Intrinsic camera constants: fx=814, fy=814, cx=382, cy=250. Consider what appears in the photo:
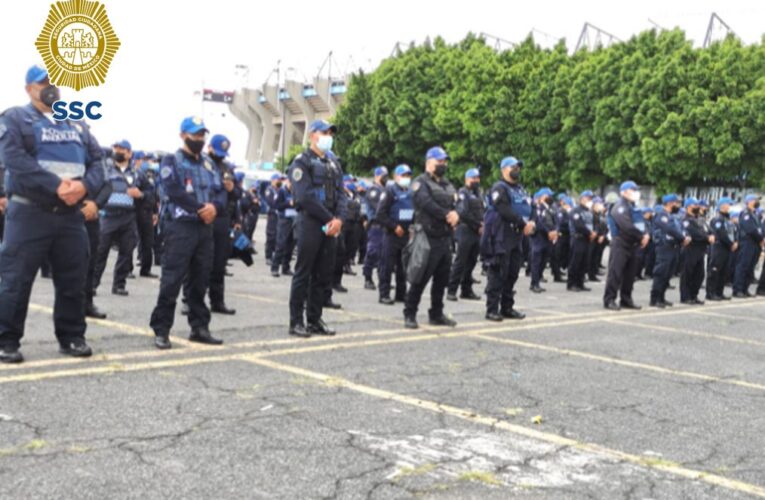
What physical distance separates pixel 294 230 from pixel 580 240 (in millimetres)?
7966

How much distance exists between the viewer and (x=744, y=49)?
34094 mm

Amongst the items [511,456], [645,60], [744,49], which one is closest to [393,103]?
[645,60]

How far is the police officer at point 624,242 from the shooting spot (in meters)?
11.7

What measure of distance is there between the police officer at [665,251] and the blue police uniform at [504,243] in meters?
4.03

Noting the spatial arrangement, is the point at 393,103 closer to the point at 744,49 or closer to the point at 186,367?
the point at 744,49

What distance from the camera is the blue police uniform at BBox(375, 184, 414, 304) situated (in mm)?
11219

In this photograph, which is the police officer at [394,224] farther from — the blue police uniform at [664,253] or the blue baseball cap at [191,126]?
the blue baseball cap at [191,126]

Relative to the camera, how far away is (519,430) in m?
4.76

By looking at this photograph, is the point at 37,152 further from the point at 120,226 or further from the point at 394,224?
the point at 394,224

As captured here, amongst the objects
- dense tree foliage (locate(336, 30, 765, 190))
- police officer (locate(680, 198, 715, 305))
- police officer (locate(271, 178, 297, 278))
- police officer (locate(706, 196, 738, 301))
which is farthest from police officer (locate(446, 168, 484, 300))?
dense tree foliage (locate(336, 30, 765, 190))

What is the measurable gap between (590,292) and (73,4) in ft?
32.0

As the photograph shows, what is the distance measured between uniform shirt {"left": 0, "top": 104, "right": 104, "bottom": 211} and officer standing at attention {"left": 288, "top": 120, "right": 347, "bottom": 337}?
201 centimetres

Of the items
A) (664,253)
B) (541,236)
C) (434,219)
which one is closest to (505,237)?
(434,219)

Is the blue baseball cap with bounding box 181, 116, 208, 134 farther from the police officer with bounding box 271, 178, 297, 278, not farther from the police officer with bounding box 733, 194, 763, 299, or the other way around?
the police officer with bounding box 733, 194, 763, 299
